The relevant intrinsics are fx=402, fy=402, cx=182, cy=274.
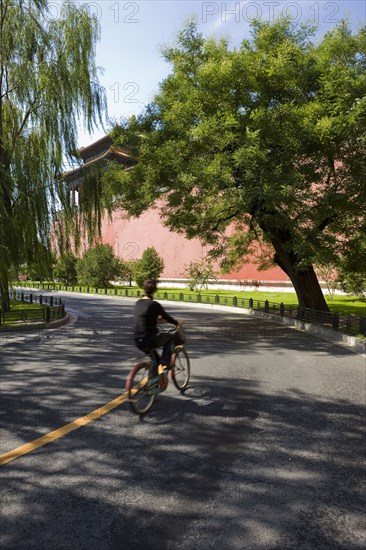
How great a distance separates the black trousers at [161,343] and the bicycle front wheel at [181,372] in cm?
55

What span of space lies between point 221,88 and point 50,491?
1477 cm

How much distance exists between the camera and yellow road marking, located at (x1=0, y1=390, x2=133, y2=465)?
14.0 ft

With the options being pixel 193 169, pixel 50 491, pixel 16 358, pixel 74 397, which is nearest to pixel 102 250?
pixel 193 169

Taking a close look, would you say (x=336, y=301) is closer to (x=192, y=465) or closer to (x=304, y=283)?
(x=304, y=283)

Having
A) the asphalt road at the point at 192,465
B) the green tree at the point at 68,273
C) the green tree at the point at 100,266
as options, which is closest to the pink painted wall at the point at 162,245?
the green tree at the point at 100,266

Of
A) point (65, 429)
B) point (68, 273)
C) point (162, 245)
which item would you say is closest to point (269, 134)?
point (65, 429)

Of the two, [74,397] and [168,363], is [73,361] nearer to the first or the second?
[74,397]

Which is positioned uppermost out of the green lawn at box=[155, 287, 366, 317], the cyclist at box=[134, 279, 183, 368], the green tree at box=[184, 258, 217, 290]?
the green tree at box=[184, 258, 217, 290]

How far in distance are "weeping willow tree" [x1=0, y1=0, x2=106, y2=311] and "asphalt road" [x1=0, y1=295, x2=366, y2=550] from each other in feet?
27.1

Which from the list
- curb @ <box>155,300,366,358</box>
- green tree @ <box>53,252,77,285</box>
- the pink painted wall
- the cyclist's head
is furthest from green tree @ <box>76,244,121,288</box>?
the cyclist's head

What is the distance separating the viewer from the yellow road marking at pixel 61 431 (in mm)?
4262

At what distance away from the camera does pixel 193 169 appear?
14.6m

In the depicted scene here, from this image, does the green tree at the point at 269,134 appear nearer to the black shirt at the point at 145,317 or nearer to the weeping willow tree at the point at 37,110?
the weeping willow tree at the point at 37,110

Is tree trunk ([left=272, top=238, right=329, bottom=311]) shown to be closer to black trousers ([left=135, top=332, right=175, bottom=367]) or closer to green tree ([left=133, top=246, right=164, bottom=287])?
black trousers ([left=135, top=332, right=175, bottom=367])
